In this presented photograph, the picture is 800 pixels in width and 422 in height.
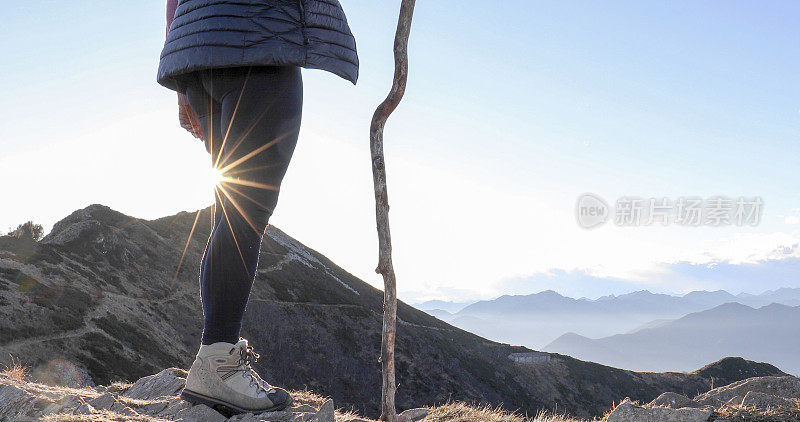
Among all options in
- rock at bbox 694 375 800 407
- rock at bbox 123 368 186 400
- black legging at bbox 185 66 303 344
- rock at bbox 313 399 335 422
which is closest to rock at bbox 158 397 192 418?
black legging at bbox 185 66 303 344

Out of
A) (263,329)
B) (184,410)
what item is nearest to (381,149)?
(184,410)

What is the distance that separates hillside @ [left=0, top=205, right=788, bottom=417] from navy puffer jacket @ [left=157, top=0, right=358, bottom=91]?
22178 millimetres

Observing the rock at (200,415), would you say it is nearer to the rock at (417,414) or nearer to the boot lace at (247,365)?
the boot lace at (247,365)

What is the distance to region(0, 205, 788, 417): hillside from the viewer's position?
29.9 metres

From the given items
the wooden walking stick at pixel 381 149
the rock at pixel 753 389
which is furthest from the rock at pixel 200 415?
the rock at pixel 753 389

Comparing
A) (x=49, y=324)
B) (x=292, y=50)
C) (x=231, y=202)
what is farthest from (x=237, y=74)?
(x=49, y=324)

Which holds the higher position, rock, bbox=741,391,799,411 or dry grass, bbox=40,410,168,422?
dry grass, bbox=40,410,168,422

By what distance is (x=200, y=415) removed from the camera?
3.62m

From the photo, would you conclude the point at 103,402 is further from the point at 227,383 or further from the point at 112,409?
the point at 227,383

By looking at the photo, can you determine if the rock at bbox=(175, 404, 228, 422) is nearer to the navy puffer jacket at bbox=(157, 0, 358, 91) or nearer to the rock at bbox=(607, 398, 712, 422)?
the navy puffer jacket at bbox=(157, 0, 358, 91)

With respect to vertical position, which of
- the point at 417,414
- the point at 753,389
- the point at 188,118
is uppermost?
the point at 188,118

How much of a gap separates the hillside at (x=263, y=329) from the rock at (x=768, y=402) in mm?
22526

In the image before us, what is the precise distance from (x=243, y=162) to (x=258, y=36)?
0.73 metres

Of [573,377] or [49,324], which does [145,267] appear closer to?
[49,324]
